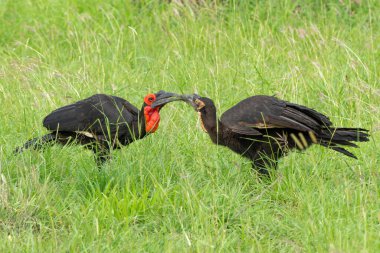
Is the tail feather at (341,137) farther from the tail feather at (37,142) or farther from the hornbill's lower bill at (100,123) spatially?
the tail feather at (37,142)

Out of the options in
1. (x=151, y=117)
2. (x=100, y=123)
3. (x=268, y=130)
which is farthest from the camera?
(x=151, y=117)

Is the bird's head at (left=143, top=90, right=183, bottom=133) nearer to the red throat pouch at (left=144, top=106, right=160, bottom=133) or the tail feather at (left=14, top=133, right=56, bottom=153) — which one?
the red throat pouch at (left=144, top=106, right=160, bottom=133)

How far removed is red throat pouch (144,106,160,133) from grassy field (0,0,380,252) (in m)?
0.07

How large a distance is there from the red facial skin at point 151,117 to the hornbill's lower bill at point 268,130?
1.20 feet

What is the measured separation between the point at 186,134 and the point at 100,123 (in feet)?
2.01

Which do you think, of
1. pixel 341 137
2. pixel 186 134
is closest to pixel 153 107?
pixel 186 134

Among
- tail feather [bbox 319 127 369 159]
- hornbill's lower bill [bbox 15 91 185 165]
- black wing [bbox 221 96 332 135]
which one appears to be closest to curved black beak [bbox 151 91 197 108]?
hornbill's lower bill [bbox 15 91 185 165]

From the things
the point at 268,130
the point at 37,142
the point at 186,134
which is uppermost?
the point at 37,142

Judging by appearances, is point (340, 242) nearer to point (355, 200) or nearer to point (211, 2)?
point (355, 200)

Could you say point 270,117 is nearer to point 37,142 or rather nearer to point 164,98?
point 164,98

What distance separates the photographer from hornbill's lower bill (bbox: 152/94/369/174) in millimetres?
5348

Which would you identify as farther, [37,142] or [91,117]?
[91,117]

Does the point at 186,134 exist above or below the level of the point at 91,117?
below

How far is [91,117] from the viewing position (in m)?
5.85
